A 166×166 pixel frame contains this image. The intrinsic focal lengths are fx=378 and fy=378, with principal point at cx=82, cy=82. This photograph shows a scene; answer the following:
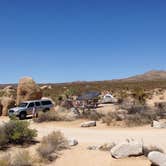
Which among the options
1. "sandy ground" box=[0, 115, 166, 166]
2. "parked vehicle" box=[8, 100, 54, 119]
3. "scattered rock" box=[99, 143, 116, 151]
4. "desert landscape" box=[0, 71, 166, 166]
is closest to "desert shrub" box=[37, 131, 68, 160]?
"desert landscape" box=[0, 71, 166, 166]

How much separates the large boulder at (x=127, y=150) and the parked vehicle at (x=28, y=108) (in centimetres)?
1644

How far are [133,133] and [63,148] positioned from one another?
16.0ft

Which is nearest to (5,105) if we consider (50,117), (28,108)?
(28,108)

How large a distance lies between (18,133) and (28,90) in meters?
18.1

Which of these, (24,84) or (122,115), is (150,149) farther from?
(24,84)

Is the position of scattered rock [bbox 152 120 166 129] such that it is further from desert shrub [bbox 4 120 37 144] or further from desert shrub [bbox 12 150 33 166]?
desert shrub [bbox 12 150 33 166]

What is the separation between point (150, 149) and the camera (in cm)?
1363

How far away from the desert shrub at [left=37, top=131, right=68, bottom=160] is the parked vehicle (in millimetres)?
13348

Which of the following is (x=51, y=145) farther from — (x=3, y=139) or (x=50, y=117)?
(x=50, y=117)

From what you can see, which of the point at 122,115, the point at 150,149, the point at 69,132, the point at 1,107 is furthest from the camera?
the point at 1,107

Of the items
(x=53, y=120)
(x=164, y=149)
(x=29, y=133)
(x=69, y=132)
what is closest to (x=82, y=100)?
(x=53, y=120)

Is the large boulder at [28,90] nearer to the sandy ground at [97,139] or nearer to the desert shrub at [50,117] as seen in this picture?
the desert shrub at [50,117]

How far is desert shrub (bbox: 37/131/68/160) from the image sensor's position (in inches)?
559

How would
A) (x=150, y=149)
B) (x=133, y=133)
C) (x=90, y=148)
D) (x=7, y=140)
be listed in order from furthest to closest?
(x=133, y=133)
(x=7, y=140)
(x=90, y=148)
(x=150, y=149)
